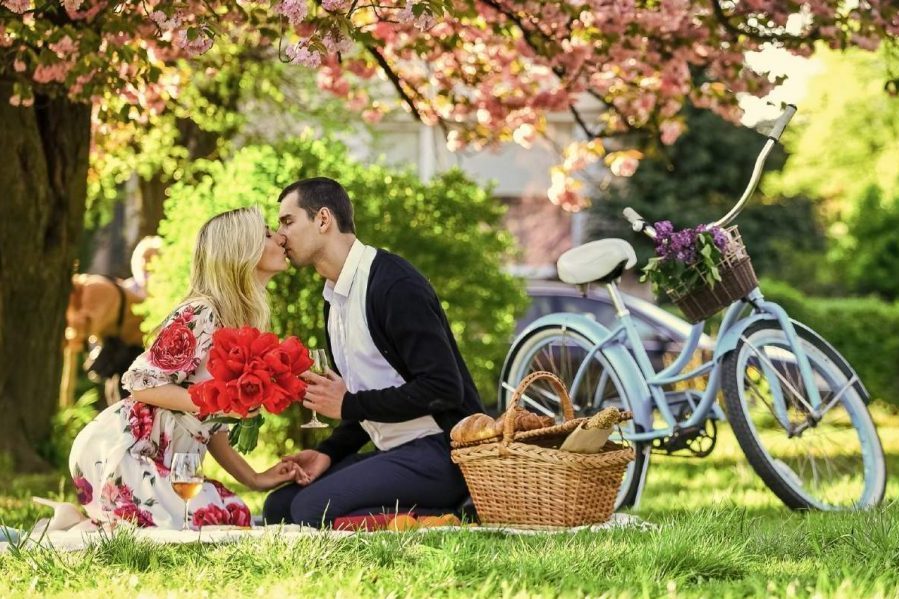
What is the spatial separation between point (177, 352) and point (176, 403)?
0.21 meters

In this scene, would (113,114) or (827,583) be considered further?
(113,114)

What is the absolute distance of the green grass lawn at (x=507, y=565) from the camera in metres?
4.05

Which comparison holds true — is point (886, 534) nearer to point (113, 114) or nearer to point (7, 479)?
point (113, 114)

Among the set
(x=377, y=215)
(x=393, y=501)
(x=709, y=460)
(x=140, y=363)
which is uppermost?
(x=377, y=215)

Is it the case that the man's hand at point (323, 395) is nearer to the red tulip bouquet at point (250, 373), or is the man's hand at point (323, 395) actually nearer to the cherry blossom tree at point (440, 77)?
the red tulip bouquet at point (250, 373)

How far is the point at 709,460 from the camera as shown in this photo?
34.3ft

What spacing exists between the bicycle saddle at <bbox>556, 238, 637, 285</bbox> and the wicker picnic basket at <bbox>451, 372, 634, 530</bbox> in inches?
44.5

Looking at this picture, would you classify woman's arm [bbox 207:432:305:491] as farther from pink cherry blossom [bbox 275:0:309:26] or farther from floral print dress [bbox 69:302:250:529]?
pink cherry blossom [bbox 275:0:309:26]

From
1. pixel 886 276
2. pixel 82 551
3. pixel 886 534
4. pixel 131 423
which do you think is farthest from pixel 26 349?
pixel 886 276

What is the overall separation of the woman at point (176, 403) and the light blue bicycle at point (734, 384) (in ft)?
5.40

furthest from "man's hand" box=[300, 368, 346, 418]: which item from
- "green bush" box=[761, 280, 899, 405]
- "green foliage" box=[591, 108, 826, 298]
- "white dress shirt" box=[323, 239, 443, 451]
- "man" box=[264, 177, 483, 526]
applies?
"green foliage" box=[591, 108, 826, 298]

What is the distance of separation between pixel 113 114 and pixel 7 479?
8.27ft

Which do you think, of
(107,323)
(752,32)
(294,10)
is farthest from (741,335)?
(107,323)

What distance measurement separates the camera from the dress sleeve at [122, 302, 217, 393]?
555 cm
